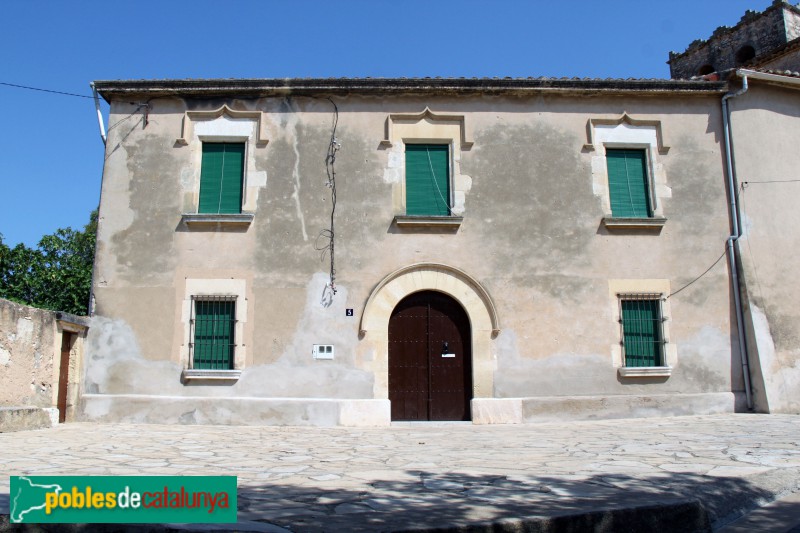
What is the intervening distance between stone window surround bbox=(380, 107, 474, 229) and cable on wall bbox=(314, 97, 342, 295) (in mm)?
859

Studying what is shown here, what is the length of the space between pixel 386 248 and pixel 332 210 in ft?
3.70

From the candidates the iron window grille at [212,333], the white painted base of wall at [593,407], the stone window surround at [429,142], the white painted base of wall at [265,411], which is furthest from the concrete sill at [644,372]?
the iron window grille at [212,333]

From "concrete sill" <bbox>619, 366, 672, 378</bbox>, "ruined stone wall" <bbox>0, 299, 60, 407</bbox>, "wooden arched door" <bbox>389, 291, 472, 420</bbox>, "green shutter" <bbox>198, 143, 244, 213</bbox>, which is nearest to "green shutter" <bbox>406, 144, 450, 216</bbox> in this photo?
"wooden arched door" <bbox>389, 291, 472, 420</bbox>

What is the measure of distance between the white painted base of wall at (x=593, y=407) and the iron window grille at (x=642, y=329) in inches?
26.2

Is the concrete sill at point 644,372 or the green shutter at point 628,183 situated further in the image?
the green shutter at point 628,183

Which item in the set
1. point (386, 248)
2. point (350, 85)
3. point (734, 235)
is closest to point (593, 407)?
point (734, 235)

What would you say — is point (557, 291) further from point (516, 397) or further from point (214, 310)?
point (214, 310)

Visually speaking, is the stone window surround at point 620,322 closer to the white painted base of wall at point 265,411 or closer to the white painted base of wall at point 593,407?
the white painted base of wall at point 593,407

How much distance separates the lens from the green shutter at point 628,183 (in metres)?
11.7

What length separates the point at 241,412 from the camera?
1049 cm

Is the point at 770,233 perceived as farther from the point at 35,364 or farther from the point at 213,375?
the point at 35,364

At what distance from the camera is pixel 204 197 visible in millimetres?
11445

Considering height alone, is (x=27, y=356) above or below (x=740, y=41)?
below

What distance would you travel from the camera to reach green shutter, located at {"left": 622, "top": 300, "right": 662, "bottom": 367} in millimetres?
11211
